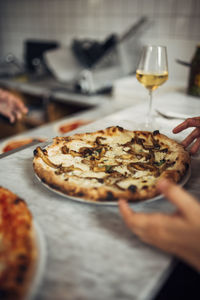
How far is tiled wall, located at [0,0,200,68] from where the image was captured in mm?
2410

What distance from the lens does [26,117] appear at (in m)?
2.73

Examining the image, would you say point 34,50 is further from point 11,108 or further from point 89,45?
point 11,108

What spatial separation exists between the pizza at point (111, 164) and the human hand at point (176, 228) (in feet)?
0.35

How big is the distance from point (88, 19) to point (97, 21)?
13cm

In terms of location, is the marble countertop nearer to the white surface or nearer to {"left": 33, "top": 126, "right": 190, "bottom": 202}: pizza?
{"left": 33, "top": 126, "right": 190, "bottom": 202}: pizza

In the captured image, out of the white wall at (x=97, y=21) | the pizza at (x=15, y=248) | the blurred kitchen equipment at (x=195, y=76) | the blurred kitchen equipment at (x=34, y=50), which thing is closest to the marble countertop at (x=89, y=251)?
the pizza at (x=15, y=248)

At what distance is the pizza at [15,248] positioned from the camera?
1.24 ft

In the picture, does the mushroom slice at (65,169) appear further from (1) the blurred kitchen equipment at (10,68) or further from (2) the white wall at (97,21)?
(1) the blurred kitchen equipment at (10,68)

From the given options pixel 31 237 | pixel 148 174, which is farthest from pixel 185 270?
pixel 31 237

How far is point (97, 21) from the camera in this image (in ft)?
9.84

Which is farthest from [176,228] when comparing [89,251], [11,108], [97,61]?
[97,61]

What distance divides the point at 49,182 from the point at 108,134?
0.35 meters

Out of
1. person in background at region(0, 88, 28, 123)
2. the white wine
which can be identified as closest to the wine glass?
the white wine

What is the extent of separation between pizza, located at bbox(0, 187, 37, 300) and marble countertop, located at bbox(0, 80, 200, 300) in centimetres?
2
